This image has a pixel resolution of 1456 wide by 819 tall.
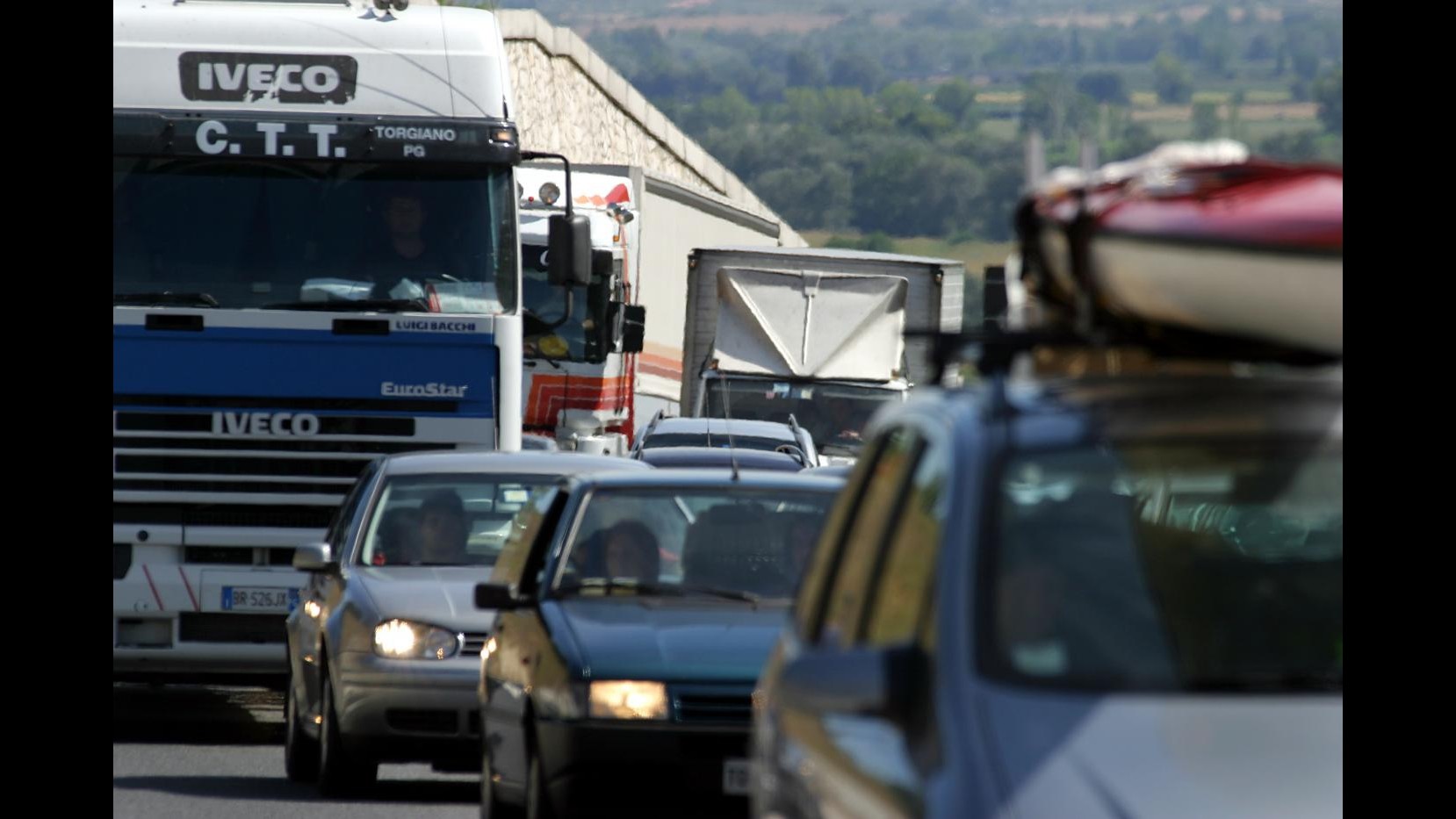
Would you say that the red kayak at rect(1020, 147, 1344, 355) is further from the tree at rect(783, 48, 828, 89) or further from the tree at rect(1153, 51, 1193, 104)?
the tree at rect(783, 48, 828, 89)

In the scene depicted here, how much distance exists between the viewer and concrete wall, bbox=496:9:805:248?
134 ft

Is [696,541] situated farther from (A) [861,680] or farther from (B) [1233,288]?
(B) [1233,288]

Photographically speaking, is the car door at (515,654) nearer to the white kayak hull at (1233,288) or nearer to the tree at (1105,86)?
the tree at (1105,86)

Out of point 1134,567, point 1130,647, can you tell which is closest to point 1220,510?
point 1134,567

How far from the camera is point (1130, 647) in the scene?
4.55 m

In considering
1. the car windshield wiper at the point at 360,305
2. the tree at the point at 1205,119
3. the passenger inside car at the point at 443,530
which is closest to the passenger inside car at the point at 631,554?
the passenger inside car at the point at 443,530

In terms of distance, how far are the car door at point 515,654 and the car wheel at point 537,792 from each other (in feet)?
0.35

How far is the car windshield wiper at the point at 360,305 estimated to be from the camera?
1398cm

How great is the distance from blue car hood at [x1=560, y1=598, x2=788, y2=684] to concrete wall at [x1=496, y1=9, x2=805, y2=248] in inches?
1064

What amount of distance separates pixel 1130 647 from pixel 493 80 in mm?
Answer: 10561

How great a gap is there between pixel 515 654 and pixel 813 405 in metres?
20.7

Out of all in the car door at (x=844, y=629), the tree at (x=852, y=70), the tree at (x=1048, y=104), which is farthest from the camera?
the tree at (x=852, y=70)

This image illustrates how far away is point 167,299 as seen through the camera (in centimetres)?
1392
